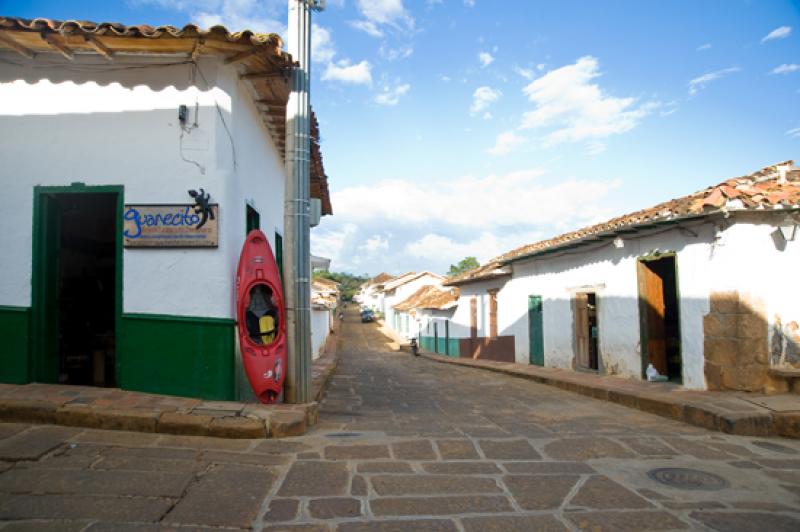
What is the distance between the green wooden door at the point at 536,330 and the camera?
1324 cm

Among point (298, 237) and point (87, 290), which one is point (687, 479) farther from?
point (87, 290)

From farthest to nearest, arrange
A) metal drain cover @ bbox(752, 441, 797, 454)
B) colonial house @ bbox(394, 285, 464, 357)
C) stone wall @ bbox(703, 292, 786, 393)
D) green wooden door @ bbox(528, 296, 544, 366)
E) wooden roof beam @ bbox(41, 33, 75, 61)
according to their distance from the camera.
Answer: colonial house @ bbox(394, 285, 464, 357), green wooden door @ bbox(528, 296, 544, 366), stone wall @ bbox(703, 292, 786, 393), wooden roof beam @ bbox(41, 33, 75, 61), metal drain cover @ bbox(752, 441, 797, 454)

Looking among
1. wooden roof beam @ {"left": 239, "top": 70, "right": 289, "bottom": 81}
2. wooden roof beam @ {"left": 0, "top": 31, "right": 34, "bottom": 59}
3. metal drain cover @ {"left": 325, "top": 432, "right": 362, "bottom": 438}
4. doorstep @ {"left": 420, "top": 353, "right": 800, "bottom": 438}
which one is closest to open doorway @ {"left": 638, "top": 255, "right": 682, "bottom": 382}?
doorstep @ {"left": 420, "top": 353, "right": 800, "bottom": 438}

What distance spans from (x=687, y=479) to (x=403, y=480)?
2.19 m

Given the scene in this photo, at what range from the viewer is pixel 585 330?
11125 millimetres

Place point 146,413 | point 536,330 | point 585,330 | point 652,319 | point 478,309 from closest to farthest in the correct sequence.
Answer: point 146,413 → point 652,319 → point 585,330 → point 536,330 → point 478,309

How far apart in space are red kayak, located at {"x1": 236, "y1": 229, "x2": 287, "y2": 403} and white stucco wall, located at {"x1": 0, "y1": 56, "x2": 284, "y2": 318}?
18cm

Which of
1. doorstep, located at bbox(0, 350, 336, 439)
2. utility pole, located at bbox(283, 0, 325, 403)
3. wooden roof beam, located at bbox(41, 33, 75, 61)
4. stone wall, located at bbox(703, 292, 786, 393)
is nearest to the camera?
doorstep, located at bbox(0, 350, 336, 439)

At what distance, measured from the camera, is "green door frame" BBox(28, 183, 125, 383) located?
5215 mm

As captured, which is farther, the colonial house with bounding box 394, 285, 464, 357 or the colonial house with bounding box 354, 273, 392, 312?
the colonial house with bounding box 354, 273, 392, 312

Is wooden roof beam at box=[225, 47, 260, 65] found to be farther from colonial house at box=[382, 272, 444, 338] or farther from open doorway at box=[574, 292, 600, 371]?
colonial house at box=[382, 272, 444, 338]

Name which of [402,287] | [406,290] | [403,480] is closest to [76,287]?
[403,480]

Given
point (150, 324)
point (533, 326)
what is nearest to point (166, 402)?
point (150, 324)

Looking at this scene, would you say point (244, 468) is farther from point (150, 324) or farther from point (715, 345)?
point (715, 345)
